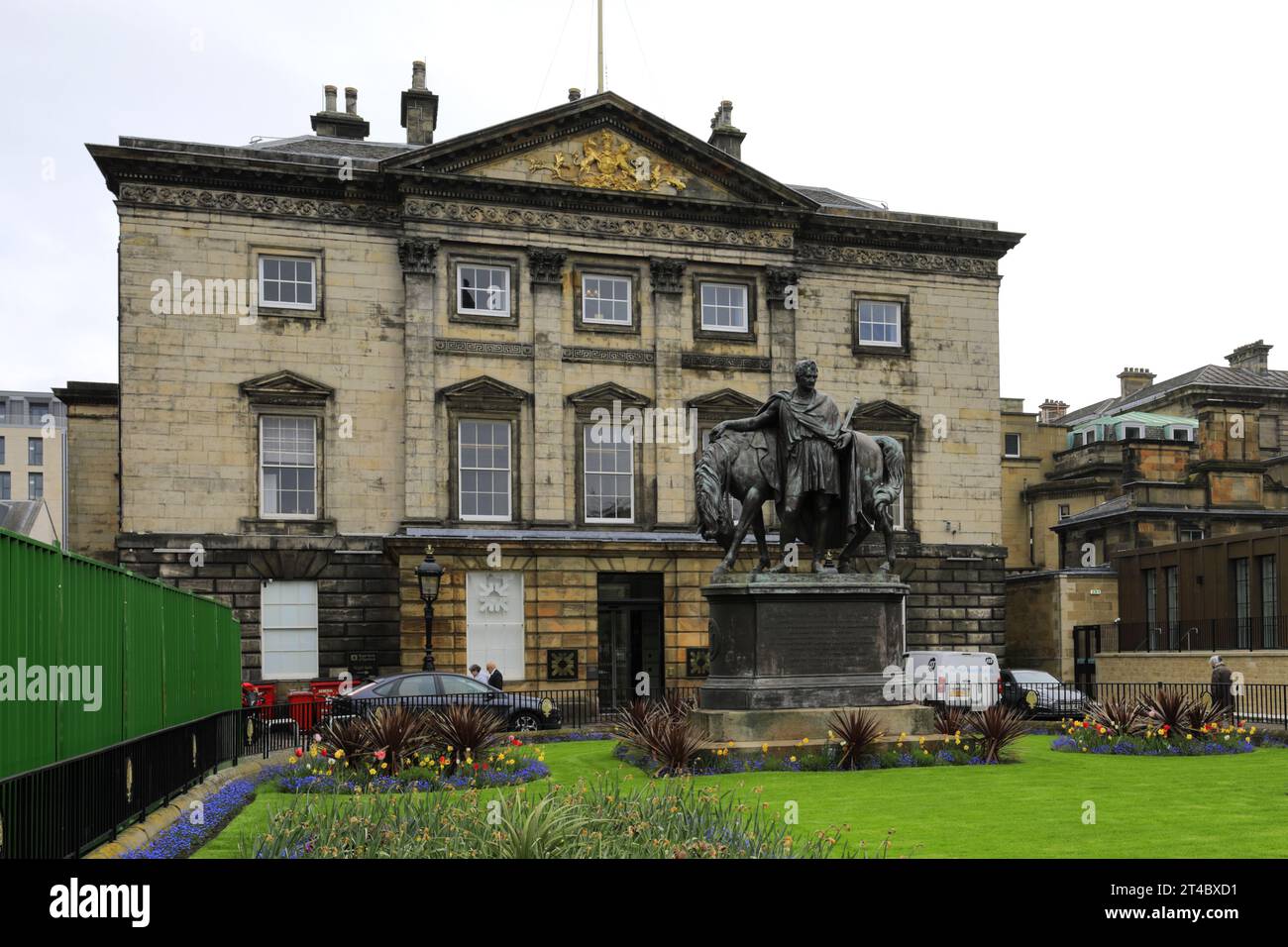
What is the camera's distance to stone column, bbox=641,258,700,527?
40125 mm

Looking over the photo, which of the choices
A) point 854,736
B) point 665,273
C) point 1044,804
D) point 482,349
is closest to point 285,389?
point 482,349

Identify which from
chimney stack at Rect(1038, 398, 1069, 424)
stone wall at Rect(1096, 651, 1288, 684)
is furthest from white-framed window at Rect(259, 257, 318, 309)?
chimney stack at Rect(1038, 398, 1069, 424)

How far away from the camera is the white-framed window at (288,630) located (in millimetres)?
36906

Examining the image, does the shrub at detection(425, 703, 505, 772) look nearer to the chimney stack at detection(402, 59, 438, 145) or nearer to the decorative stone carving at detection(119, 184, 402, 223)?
the decorative stone carving at detection(119, 184, 402, 223)

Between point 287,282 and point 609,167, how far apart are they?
9.94 m

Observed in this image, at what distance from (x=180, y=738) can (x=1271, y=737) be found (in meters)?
17.8

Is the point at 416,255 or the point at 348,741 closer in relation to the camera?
the point at 348,741

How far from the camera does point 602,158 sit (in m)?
40.0

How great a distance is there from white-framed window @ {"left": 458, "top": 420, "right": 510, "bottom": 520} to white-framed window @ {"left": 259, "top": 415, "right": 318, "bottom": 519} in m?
4.10

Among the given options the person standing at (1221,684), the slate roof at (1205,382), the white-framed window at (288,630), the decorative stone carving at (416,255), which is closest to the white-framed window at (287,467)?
the white-framed window at (288,630)

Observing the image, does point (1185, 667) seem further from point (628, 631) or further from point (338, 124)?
point (338, 124)

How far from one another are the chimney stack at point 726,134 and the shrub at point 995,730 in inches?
1171
